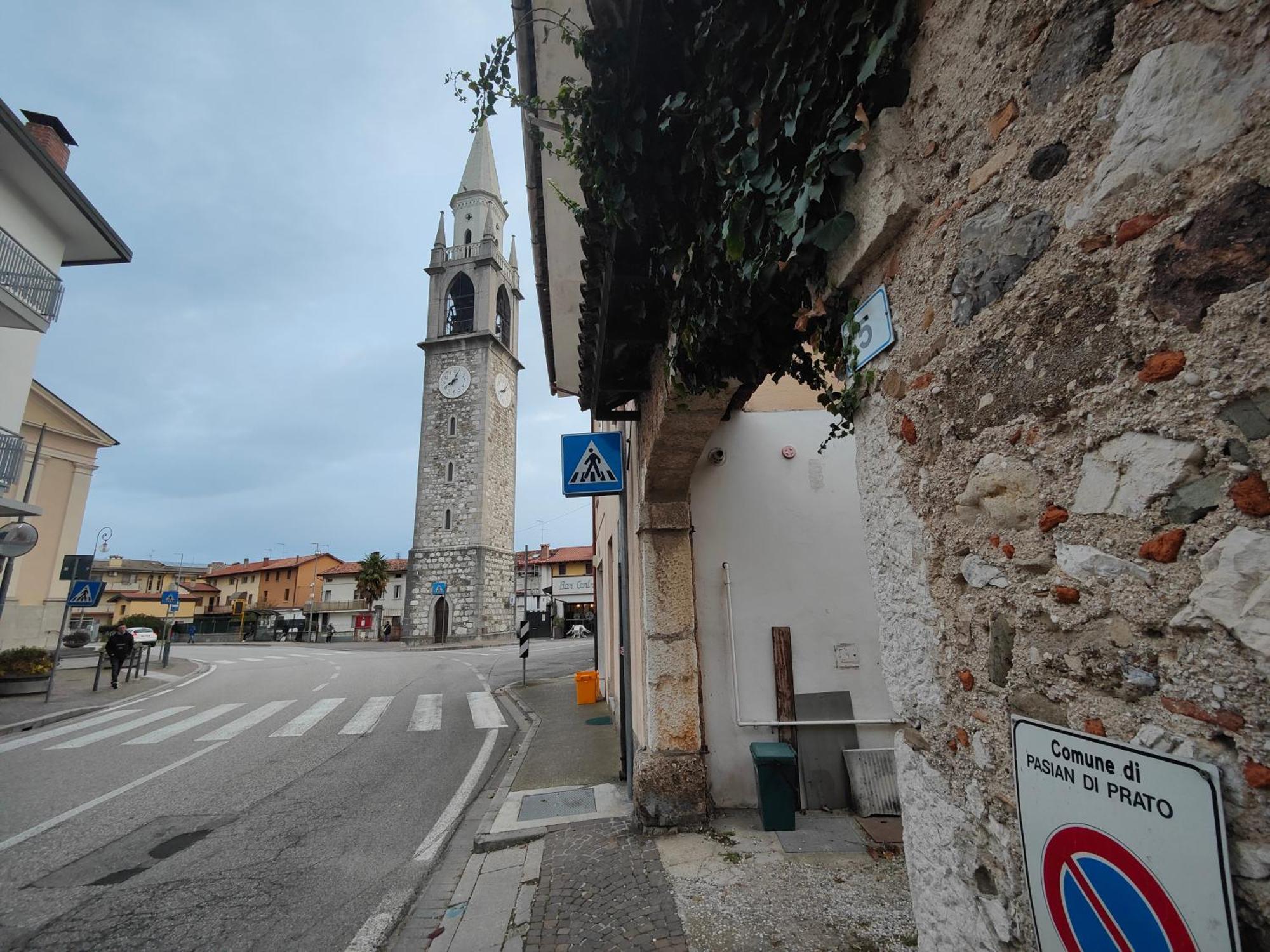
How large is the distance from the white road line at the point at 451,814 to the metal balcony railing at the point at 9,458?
1173 centimetres

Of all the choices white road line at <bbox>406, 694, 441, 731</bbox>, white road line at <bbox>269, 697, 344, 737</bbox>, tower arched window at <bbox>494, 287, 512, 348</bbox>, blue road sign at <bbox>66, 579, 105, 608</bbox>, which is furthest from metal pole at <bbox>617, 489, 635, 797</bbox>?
tower arched window at <bbox>494, 287, 512, 348</bbox>

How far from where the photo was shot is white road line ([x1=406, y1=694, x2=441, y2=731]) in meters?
9.32

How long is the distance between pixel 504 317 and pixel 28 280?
88.1ft

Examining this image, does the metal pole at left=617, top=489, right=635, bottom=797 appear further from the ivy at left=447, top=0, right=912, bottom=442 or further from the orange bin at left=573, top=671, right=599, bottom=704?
the orange bin at left=573, top=671, right=599, bottom=704

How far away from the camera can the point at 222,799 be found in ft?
19.5

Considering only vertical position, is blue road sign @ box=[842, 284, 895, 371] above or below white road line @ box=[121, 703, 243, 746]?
above

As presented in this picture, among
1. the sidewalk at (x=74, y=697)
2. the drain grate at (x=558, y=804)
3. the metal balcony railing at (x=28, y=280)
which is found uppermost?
the metal balcony railing at (x=28, y=280)

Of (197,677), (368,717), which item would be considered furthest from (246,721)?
(197,677)

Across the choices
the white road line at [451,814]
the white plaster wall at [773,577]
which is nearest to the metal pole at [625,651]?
the white plaster wall at [773,577]

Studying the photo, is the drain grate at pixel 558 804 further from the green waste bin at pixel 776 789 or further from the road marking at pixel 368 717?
the road marking at pixel 368 717

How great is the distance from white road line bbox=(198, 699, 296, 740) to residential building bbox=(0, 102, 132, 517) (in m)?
6.68

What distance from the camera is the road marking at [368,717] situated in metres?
9.15

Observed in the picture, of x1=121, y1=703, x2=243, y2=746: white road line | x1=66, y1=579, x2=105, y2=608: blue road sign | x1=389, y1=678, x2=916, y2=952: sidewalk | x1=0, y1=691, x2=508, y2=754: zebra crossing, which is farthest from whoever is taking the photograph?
x1=66, y1=579, x2=105, y2=608: blue road sign

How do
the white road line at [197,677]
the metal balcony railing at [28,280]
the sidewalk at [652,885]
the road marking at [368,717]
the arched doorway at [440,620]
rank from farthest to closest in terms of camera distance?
the arched doorway at [440,620], the white road line at [197,677], the metal balcony railing at [28,280], the road marking at [368,717], the sidewalk at [652,885]
